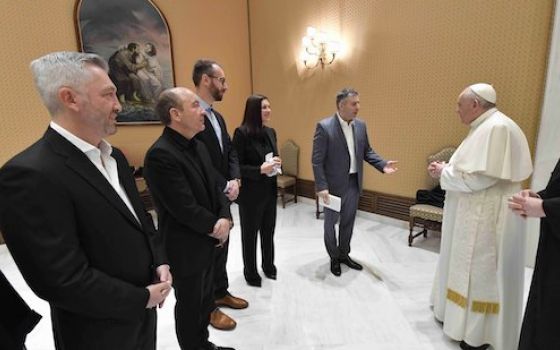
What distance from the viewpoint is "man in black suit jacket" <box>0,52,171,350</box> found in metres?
0.98

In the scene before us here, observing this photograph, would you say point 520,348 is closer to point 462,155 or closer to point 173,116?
point 462,155

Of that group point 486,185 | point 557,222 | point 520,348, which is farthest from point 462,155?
point 520,348

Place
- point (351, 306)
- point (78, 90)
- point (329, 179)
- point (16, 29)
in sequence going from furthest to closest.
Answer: point (16, 29)
point (329, 179)
point (351, 306)
point (78, 90)

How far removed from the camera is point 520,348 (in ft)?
5.89

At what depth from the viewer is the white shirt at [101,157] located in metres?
1.11

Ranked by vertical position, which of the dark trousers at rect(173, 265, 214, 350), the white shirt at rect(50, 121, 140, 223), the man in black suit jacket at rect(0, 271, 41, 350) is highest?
the white shirt at rect(50, 121, 140, 223)

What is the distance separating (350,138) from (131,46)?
12.8 ft

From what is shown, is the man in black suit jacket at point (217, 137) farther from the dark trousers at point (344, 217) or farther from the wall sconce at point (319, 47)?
the wall sconce at point (319, 47)

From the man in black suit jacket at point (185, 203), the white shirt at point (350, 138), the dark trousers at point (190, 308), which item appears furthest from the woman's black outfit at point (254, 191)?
the dark trousers at point (190, 308)

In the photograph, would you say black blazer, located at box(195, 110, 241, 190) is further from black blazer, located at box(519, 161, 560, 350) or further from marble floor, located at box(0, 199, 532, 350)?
black blazer, located at box(519, 161, 560, 350)

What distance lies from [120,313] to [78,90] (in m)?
0.79

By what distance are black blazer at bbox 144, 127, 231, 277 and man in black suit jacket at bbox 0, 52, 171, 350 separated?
457mm

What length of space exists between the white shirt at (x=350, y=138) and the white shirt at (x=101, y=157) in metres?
2.37

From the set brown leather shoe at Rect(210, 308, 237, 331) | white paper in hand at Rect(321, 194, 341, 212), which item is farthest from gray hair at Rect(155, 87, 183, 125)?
white paper in hand at Rect(321, 194, 341, 212)
